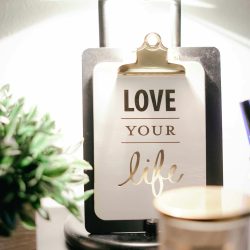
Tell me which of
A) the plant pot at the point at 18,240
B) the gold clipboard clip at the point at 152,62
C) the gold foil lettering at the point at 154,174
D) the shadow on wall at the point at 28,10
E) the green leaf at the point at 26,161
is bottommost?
the plant pot at the point at 18,240

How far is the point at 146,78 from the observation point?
57 cm

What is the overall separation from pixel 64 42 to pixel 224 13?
0.96ft

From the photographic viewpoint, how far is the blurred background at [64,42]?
0.74 meters

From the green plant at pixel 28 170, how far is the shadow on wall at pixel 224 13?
1.30ft

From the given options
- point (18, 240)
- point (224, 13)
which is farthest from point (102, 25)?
point (18, 240)

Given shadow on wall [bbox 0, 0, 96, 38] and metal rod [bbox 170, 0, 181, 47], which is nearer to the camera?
metal rod [bbox 170, 0, 181, 47]

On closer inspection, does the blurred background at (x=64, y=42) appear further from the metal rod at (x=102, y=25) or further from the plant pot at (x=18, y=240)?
the plant pot at (x=18, y=240)

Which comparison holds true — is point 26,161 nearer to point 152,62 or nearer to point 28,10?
point 152,62

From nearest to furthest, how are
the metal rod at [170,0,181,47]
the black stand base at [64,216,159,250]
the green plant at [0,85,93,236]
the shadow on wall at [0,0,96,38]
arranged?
the green plant at [0,85,93,236], the black stand base at [64,216,159,250], the metal rod at [170,0,181,47], the shadow on wall at [0,0,96,38]

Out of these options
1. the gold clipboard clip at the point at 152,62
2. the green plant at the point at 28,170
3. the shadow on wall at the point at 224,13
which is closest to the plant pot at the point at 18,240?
the green plant at the point at 28,170

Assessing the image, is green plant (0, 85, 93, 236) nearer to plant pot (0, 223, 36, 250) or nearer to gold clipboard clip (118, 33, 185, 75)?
plant pot (0, 223, 36, 250)

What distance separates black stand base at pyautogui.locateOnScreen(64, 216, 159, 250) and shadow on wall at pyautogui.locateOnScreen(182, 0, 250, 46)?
0.41 meters

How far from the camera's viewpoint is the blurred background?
2.42 ft

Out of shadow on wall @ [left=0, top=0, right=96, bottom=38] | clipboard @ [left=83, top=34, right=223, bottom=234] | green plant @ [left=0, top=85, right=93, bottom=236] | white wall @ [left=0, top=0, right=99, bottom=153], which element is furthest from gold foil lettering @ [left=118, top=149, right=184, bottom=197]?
shadow on wall @ [left=0, top=0, right=96, bottom=38]
